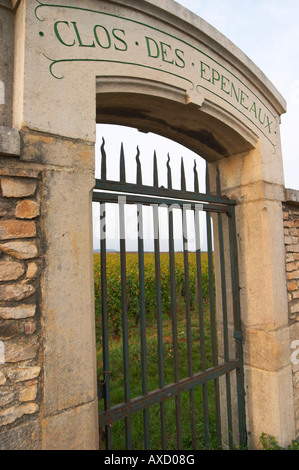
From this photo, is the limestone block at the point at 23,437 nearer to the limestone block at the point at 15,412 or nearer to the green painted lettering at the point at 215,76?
the limestone block at the point at 15,412

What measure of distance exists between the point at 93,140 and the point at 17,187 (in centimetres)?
57

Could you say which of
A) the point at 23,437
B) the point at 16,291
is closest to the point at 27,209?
the point at 16,291

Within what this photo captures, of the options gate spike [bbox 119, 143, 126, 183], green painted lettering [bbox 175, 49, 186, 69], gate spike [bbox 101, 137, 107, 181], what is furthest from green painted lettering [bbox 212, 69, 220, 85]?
gate spike [bbox 101, 137, 107, 181]

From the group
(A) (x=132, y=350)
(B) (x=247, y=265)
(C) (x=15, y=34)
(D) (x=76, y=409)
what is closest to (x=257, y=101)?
(B) (x=247, y=265)

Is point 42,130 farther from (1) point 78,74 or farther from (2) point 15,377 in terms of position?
(2) point 15,377

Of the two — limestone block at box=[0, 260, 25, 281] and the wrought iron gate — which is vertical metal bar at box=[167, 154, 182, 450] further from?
limestone block at box=[0, 260, 25, 281]

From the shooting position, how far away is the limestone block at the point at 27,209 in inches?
66.3

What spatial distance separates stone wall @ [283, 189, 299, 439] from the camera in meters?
3.24

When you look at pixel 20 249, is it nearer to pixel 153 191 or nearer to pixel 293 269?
pixel 153 191

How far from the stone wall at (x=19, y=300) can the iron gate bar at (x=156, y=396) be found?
25.0 inches

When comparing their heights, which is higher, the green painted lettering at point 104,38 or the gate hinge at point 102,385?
the green painted lettering at point 104,38

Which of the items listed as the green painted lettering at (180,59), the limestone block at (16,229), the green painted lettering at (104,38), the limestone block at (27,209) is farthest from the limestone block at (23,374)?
the green painted lettering at (180,59)

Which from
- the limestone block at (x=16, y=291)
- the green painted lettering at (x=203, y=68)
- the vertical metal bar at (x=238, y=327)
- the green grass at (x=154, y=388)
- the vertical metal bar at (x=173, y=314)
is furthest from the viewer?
the green grass at (x=154, y=388)
